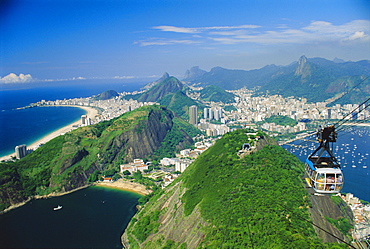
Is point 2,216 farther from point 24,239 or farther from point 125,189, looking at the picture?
point 125,189

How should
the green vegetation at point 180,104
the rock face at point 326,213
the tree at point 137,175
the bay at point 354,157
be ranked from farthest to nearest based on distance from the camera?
1. the green vegetation at point 180,104
2. the tree at point 137,175
3. the bay at point 354,157
4. the rock face at point 326,213

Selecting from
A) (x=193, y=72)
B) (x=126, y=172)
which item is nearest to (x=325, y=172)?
(x=126, y=172)

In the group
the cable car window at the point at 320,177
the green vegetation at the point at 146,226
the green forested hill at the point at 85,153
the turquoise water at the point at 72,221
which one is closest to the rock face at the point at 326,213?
the cable car window at the point at 320,177

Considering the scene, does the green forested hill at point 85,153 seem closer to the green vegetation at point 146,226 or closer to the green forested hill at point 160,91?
the green vegetation at point 146,226

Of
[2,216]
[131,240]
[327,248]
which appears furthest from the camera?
[2,216]

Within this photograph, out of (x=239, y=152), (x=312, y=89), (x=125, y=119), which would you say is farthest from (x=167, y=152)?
(x=312, y=89)

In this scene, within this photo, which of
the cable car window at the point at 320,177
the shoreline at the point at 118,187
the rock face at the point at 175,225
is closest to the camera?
the cable car window at the point at 320,177
